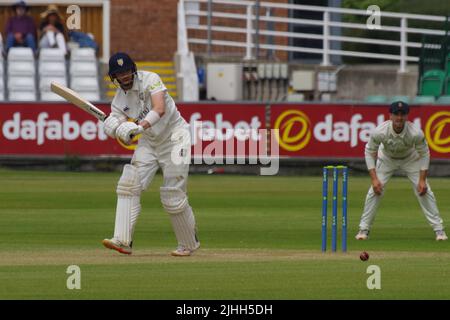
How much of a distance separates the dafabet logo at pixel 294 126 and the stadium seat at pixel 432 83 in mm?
3667

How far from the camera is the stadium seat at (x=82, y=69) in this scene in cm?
2761

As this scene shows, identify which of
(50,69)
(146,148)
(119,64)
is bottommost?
(146,148)

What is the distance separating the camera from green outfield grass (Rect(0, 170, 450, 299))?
32.4 feet

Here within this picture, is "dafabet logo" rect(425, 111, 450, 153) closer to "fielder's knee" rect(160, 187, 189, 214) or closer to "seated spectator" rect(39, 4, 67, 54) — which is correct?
"seated spectator" rect(39, 4, 67, 54)

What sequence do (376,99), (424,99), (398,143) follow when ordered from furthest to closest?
(376,99), (424,99), (398,143)

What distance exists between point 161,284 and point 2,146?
14.9m

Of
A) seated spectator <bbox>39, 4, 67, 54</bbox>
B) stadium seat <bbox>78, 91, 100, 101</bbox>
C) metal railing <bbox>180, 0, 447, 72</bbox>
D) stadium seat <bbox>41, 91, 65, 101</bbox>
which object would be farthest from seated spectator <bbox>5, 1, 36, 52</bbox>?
metal railing <bbox>180, 0, 447, 72</bbox>

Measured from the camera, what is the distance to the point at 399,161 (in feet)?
47.2

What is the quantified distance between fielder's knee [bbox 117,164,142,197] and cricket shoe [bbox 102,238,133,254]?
16.0 inches

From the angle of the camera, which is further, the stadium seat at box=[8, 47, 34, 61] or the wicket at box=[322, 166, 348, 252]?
the stadium seat at box=[8, 47, 34, 61]

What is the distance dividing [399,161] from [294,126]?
10066 mm

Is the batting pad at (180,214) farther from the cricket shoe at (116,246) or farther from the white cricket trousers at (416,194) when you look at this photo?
the white cricket trousers at (416,194)

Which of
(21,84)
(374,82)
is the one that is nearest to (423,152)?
(374,82)

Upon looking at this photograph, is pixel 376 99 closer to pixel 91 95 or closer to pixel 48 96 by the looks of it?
pixel 91 95
